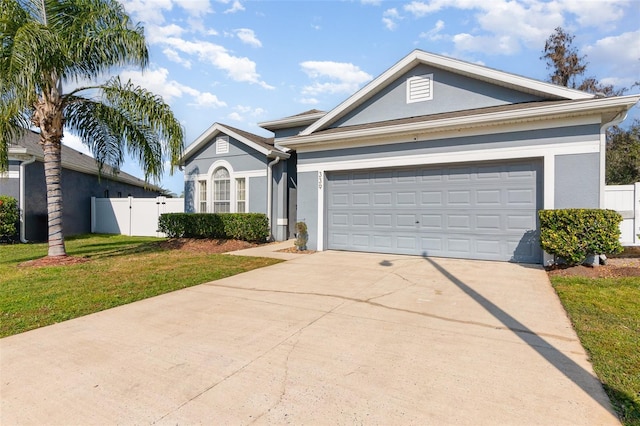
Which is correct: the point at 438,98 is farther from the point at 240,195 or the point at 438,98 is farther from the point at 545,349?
the point at 240,195

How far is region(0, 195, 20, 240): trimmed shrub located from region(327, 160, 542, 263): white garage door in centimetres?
1304

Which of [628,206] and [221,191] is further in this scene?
[221,191]

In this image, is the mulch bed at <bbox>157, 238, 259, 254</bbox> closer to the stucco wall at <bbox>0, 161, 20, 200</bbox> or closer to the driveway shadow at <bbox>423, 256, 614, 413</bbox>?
the stucco wall at <bbox>0, 161, 20, 200</bbox>

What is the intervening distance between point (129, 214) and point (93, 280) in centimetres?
1242

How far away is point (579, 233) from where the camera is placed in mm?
6695

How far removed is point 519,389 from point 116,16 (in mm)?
11341

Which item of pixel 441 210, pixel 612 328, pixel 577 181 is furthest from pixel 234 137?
pixel 612 328

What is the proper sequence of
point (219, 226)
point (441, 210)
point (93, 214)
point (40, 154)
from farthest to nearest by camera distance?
point (93, 214) → point (40, 154) → point (219, 226) → point (441, 210)

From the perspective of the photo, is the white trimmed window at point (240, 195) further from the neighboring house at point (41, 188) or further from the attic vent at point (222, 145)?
the neighboring house at point (41, 188)

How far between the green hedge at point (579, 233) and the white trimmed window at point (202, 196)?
12543 millimetres

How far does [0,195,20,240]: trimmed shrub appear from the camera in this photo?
13094 millimetres

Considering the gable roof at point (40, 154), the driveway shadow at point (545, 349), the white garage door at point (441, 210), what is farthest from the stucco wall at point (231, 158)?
the driveway shadow at point (545, 349)

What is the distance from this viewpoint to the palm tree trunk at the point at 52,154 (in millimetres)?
8555

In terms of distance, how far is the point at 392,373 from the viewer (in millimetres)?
2973
